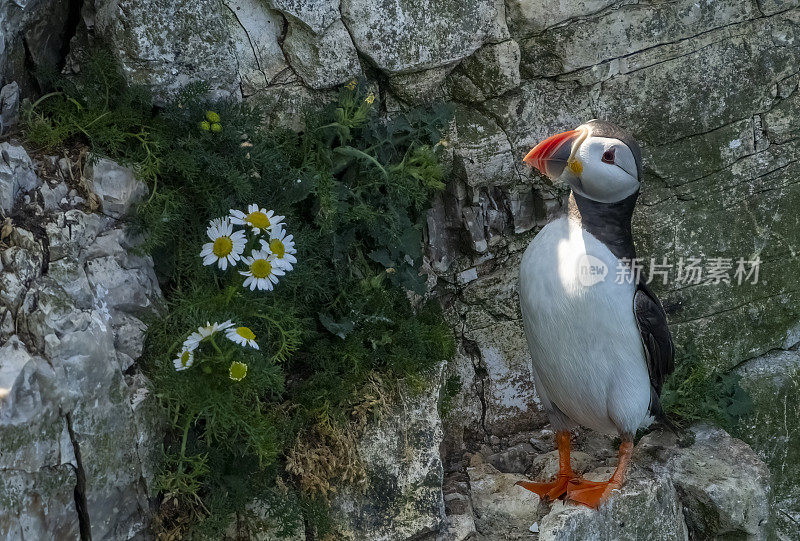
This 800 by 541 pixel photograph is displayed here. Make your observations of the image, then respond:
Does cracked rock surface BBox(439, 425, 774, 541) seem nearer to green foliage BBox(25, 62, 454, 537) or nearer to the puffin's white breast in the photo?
the puffin's white breast

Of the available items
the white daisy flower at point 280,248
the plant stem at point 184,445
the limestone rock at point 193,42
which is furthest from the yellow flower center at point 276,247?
the limestone rock at point 193,42

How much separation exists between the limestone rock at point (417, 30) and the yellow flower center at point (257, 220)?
3.49 feet

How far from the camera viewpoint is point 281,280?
3.51m

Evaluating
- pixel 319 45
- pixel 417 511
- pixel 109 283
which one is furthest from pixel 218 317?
pixel 319 45

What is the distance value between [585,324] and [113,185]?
6.39ft

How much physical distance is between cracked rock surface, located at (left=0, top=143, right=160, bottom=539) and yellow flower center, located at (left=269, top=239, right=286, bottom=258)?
1.78 ft

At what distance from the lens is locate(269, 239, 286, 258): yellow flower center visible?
3338mm

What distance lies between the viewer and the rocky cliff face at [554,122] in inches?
152

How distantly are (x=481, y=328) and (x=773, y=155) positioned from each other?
1821 millimetres

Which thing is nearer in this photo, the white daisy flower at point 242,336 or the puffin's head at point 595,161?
the white daisy flower at point 242,336

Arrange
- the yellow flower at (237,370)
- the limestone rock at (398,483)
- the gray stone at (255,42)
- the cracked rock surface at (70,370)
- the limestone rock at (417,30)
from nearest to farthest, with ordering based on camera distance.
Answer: the cracked rock surface at (70,370) < the yellow flower at (237,370) < the limestone rock at (398,483) < the gray stone at (255,42) < the limestone rock at (417,30)

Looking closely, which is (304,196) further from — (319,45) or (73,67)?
(73,67)

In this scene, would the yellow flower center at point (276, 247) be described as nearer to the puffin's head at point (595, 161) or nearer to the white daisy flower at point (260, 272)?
the white daisy flower at point (260, 272)

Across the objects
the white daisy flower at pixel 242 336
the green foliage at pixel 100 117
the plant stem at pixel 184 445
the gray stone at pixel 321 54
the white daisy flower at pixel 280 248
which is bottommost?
the plant stem at pixel 184 445
